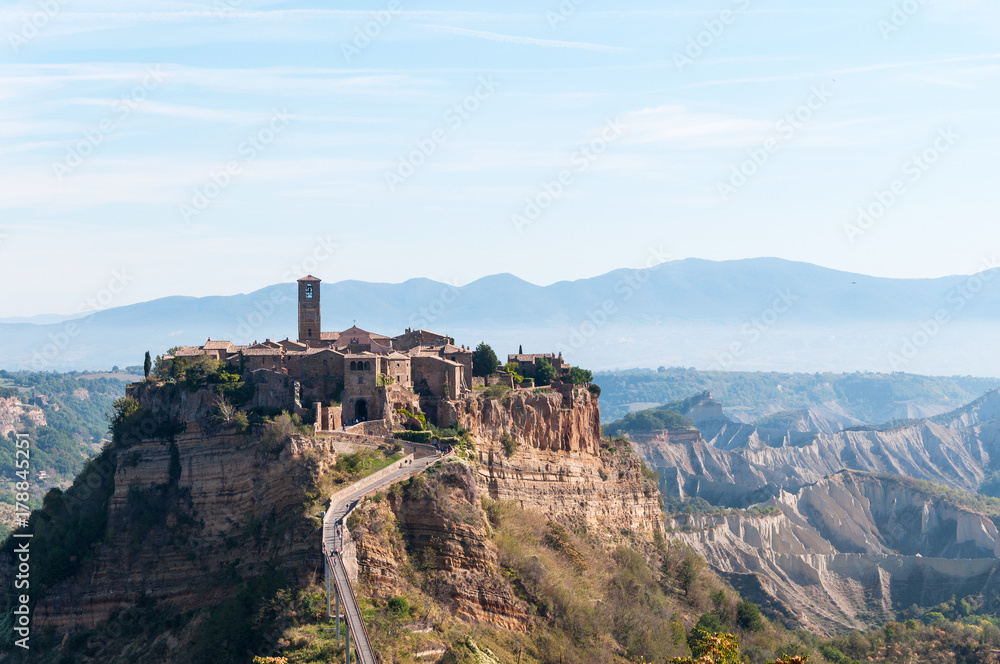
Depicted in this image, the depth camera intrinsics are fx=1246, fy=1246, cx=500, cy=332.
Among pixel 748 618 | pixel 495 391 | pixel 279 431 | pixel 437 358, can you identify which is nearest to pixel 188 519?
pixel 279 431

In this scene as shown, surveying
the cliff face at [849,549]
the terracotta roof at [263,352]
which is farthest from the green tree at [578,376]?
the cliff face at [849,549]

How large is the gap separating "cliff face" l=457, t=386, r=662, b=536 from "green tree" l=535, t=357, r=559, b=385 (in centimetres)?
207

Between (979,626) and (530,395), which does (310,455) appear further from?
(979,626)

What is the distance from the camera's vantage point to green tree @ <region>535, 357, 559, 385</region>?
82.4 m

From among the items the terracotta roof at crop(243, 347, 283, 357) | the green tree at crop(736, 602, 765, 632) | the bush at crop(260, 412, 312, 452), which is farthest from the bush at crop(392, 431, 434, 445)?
the green tree at crop(736, 602, 765, 632)

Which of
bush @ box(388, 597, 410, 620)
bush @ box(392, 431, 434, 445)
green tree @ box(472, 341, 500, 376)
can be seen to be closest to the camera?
bush @ box(388, 597, 410, 620)

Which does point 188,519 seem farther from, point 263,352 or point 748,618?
point 748,618

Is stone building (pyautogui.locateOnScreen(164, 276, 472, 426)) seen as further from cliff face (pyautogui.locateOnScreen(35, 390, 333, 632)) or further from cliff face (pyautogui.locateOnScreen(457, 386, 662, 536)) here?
Result: cliff face (pyautogui.locateOnScreen(35, 390, 333, 632))

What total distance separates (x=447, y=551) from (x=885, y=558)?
94724 millimetres

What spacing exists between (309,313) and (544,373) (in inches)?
654

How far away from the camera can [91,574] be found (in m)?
63.3

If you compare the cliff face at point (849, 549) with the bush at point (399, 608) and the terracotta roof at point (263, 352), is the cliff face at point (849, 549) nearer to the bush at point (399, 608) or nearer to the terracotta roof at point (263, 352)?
the terracotta roof at point (263, 352)

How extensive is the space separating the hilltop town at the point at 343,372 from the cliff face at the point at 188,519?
3.38 m

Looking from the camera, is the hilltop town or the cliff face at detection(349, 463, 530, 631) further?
the hilltop town
